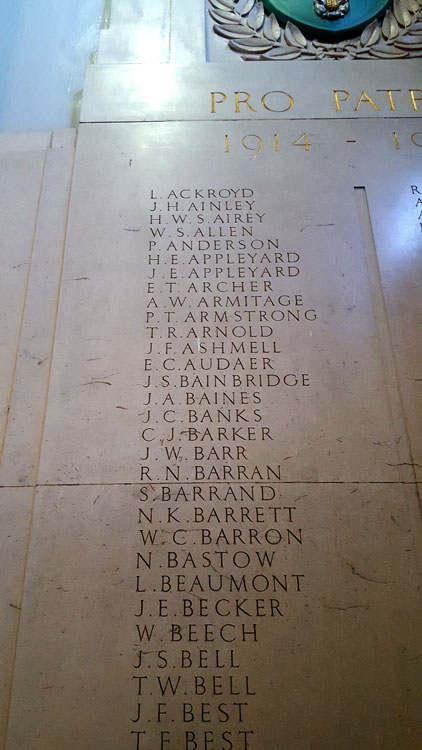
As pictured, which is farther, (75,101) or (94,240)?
(75,101)

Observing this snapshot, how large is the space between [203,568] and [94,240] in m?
2.43

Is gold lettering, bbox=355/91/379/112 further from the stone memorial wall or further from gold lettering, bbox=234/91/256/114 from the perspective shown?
gold lettering, bbox=234/91/256/114

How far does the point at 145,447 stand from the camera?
4.09m

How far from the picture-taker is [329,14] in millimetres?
6004

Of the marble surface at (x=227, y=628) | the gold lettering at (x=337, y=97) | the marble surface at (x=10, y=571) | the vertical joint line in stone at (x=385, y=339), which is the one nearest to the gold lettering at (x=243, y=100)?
the gold lettering at (x=337, y=97)

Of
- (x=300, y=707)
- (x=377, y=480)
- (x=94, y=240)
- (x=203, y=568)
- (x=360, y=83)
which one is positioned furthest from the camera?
(x=360, y=83)

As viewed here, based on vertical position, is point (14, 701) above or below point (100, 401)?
below

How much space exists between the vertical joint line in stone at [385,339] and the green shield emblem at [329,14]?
1843 mm

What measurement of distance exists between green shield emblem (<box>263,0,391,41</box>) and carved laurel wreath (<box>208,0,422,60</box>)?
0.18 ft

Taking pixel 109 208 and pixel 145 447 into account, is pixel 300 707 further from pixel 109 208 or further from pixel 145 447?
pixel 109 208

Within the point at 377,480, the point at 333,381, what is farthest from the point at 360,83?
the point at 377,480

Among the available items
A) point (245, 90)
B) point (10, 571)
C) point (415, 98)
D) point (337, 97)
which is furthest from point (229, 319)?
point (415, 98)

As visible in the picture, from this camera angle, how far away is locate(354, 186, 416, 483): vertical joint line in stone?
13.4 ft

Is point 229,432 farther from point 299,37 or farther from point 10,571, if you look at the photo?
point 299,37
